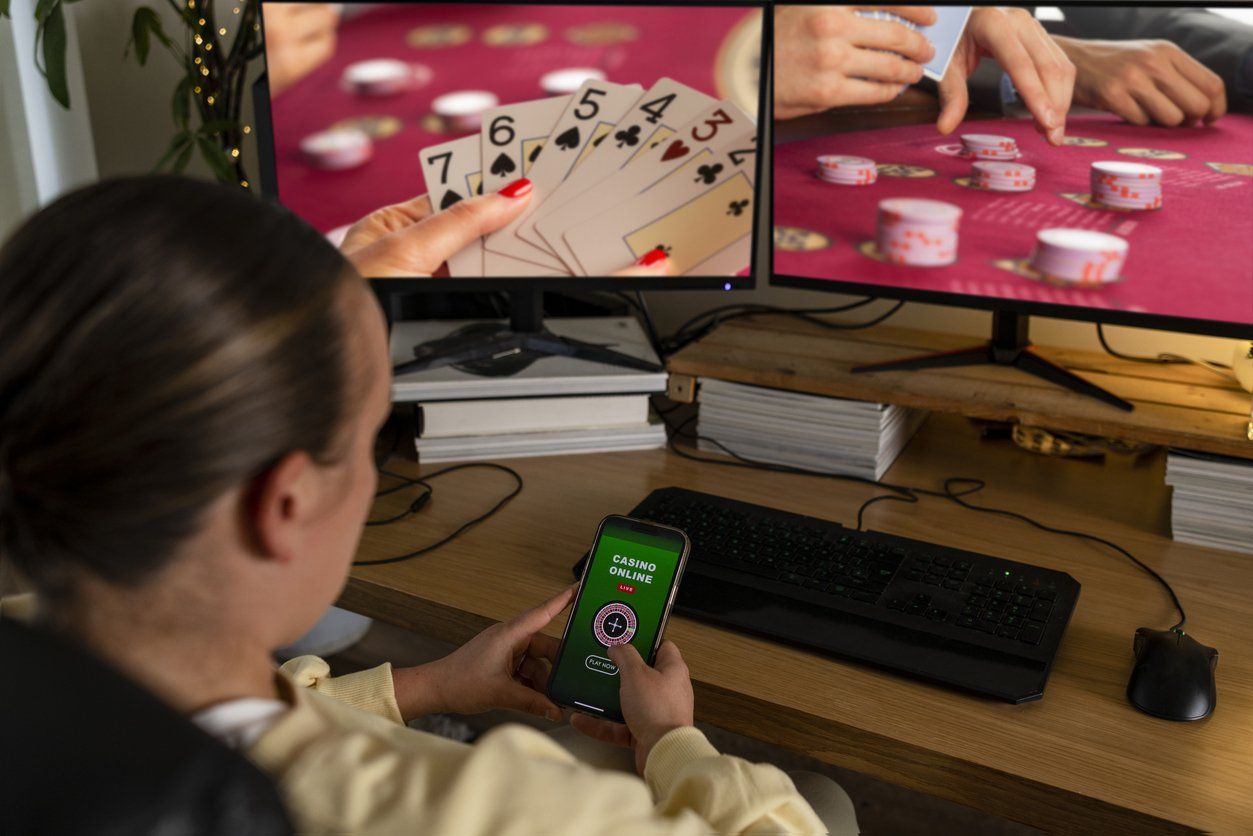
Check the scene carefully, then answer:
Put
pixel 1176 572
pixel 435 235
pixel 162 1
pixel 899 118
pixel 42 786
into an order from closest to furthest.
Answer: pixel 42 786, pixel 1176 572, pixel 899 118, pixel 435 235, pixel 162 1

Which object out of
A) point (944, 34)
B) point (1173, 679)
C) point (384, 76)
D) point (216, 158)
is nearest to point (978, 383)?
point (944, 34)

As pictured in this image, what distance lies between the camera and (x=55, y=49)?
164 cm

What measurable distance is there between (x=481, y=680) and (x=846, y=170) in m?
0.75

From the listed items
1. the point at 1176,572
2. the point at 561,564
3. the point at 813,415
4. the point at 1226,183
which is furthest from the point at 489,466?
the point at 1226,183

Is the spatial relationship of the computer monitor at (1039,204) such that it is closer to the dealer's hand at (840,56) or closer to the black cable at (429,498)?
the dealer's hand at (840,56)

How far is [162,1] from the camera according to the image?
190cm

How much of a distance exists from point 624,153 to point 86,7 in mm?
1153

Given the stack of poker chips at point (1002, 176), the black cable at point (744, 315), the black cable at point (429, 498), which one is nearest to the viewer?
the black cable at point (429, 498)

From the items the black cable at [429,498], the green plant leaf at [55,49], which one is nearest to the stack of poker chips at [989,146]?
the black cable at [429,498]

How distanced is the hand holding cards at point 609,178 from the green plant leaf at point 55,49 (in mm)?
656

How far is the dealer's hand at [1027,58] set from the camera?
1.21 m

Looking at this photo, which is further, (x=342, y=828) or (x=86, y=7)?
(x=86, y=7)

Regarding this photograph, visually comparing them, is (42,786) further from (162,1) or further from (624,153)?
(162,1)

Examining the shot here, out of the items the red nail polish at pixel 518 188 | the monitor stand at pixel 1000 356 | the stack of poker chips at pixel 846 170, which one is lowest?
the monitor stand at pixel 1000 356
